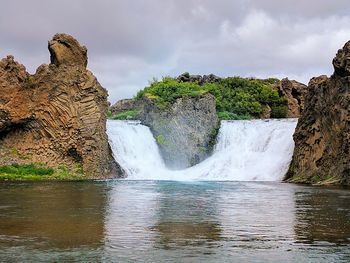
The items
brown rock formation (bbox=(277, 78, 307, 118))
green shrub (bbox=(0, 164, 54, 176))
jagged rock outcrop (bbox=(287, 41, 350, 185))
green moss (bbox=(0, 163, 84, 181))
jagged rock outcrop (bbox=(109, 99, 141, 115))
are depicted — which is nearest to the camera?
jagged rock outcrop (bbox=(287, 41, 350, 185))

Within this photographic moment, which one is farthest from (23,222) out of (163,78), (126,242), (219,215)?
(163,78)

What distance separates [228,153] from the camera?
185ft

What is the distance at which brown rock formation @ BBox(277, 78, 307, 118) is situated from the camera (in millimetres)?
80375

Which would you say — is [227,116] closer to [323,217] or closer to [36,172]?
[36,172]

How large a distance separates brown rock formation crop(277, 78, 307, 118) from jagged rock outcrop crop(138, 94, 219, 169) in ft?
76.4

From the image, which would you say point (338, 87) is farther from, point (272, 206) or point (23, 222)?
point (23, 222)

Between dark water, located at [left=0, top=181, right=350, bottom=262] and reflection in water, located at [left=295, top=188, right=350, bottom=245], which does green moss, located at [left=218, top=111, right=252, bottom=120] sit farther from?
dark water, located at [left=0, top=181, right=350, bottom=262]

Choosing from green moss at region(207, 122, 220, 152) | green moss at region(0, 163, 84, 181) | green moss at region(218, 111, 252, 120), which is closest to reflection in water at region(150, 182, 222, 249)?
green moss at region(0, 163, 84, 181)

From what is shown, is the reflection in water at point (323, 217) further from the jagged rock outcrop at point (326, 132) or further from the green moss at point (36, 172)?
the green moss at point (36, 172)

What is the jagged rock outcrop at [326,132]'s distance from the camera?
41031 millimetres

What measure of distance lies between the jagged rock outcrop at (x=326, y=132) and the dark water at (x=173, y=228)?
1252cm

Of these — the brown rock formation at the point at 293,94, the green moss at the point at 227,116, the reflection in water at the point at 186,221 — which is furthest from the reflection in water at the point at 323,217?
the brown rock formation at the point at 293,94

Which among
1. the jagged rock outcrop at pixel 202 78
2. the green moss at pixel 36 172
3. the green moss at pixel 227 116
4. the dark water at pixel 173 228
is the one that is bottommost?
the dark water at pixel 173 228

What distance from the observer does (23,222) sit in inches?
733
